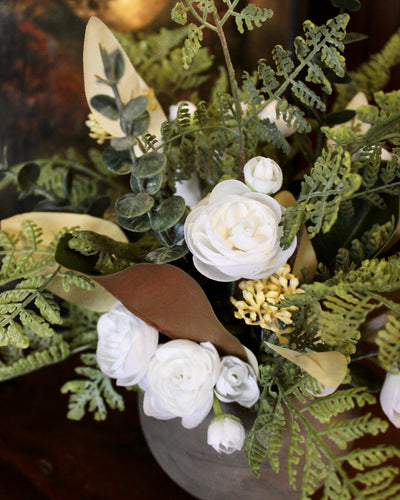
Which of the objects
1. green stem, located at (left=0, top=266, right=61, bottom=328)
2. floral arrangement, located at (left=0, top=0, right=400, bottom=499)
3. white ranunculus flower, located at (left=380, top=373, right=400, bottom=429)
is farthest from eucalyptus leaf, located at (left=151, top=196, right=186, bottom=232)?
white ranunculus flower, located at (left=380, top=373, right=400, bottom=429)

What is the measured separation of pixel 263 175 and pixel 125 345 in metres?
0.17

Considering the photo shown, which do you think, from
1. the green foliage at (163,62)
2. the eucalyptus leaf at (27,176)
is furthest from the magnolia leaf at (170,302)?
the green foliage at (163,62)

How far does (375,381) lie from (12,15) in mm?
781

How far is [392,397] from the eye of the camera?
1.25 ft

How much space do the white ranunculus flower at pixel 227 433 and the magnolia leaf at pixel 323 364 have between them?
8 cm

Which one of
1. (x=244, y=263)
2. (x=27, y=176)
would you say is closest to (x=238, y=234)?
(x=244, y=263)

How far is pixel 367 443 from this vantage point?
568 millimetres

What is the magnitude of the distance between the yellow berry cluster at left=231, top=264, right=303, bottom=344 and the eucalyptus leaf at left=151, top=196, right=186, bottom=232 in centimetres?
7

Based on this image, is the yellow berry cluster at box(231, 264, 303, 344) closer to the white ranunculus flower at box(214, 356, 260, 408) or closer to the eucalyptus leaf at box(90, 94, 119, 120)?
the white ranunculus flower at box(214, 356, 260, 408)

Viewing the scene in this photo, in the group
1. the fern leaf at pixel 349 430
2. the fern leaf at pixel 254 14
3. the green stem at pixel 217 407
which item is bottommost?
the green stem at pixel 217 407

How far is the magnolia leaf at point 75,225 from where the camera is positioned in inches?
17.3

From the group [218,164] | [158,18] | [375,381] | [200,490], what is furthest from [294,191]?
[158,18]

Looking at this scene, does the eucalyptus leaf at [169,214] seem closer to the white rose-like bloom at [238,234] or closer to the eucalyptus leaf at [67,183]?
the white rose-like bloom at [238,234]

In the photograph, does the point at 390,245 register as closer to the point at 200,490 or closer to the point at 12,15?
the point at 200,490
